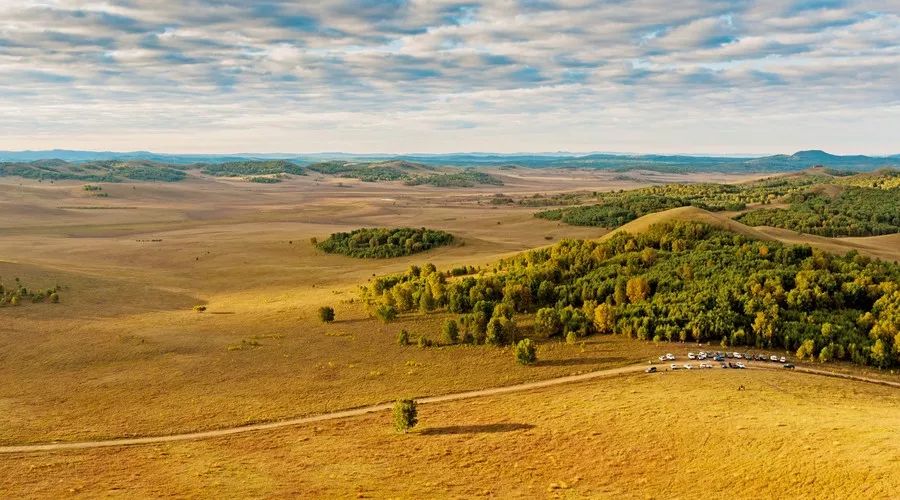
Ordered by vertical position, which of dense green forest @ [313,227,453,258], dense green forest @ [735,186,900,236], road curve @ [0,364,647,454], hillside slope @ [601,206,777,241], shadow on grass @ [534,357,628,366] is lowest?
road curve @ [0,364,647,454]

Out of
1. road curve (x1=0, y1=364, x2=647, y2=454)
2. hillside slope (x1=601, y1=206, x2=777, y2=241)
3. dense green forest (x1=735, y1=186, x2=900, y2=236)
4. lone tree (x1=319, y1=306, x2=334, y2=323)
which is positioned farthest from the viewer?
dense green forest (x1=735, y1=186, x2=900, y2=236)

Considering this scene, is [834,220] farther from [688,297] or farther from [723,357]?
[723,357]

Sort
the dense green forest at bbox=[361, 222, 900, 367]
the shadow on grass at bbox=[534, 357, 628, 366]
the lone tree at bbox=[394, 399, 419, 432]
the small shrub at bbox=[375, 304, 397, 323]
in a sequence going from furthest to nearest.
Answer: the small shrub at bbox=[375, 304, 397, 323], the dense green forest at bbox=[361, 222, 900, 367], the shadow on grass at bbox=[534, 357, 628, 366], the lone tree at bbox=[394, 399, 419, 432]

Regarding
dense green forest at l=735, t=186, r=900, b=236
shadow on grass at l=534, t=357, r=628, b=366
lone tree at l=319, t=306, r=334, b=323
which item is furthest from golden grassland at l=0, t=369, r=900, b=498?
dense green forest at l=735, t=186, r=900, b=236

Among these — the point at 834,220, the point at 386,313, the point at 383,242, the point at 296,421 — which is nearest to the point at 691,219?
the point at 386,313

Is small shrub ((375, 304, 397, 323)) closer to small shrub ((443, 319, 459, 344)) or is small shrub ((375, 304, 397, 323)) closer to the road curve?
small shrub ((443, 319, 459, 344))

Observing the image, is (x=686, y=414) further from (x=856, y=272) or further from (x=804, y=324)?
(x=856, y=272)

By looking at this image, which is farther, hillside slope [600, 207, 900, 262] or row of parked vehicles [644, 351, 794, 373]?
hillside slope [600, 207, 900, 262]
